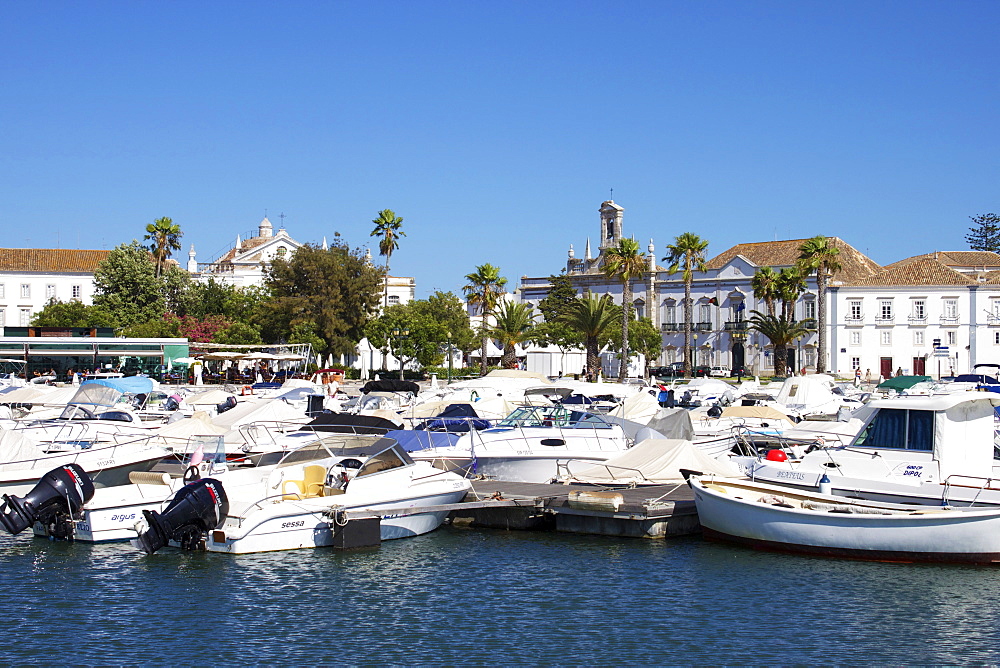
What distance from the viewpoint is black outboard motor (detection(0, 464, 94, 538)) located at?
71.4 ft

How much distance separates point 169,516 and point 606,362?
7039cm

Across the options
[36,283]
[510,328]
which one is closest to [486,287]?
[510,328]

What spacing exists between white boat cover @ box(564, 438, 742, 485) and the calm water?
9.40 ft

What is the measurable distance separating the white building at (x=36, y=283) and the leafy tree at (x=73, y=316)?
1288 cm

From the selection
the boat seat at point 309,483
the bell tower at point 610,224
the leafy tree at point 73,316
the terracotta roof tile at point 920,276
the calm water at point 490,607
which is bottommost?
the calm water at point 490,607

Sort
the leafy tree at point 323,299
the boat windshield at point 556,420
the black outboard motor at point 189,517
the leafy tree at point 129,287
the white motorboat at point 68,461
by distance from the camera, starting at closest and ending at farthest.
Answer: the black outboard motor at point 189,517 → the white motorboat at point 68,461 → the boat windshield at point 556,420 → the leafy tree at point 323,299 → the leafy tree at point 129,287

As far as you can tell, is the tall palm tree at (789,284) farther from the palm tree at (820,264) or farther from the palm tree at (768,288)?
the palm tree at (820,264)

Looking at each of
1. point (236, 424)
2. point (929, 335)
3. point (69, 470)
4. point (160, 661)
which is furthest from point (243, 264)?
point (160, 661)

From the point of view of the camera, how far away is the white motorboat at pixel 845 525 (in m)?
19.3

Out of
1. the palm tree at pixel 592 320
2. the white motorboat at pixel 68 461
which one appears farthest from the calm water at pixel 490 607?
the palm tree at pixel 592 320

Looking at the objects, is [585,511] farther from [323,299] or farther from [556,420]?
[323,299]

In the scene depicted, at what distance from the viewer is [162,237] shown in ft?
327

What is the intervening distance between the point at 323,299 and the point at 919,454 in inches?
2707

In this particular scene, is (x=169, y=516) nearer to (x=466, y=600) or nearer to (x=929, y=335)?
(x=466, y=600)
